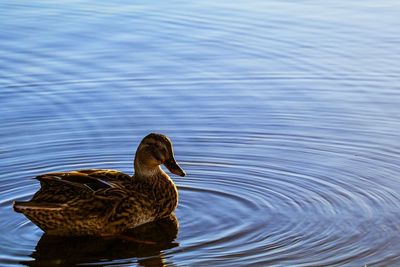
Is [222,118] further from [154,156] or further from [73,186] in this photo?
[73,186]

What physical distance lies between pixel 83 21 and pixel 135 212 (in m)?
6.45

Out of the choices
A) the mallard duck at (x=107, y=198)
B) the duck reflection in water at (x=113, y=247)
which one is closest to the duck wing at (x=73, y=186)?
the mallard duck at (x=107, y=198)

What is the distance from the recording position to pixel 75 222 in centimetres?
951

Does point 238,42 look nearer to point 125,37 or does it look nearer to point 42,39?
point 125,37

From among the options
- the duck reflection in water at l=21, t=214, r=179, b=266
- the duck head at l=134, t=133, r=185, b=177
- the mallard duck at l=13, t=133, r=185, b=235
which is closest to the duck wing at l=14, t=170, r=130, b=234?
the mallard duck at l=13, t=133, r=185, b=235

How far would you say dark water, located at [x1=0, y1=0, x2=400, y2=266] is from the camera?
9.13 m

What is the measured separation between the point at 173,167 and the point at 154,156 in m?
0.19

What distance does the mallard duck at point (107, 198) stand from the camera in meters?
9.45

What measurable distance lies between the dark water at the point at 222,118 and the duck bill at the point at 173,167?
281 mm

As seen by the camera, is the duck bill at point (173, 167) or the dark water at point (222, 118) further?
the duck bill at point (173, 167)

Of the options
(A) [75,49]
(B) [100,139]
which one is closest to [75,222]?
(B) [100,139]

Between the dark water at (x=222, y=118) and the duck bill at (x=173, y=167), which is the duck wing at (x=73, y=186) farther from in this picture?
the duck bill at (x=173, y=167)

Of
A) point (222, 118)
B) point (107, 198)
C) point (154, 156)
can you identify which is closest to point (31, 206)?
point (107, 198)

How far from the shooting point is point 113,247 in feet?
30.5
